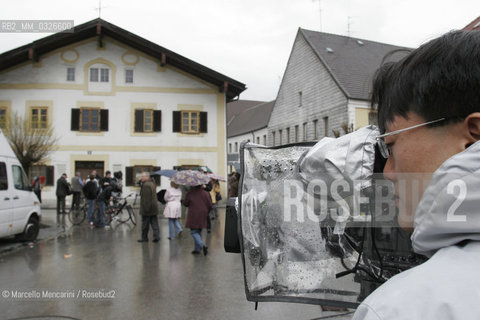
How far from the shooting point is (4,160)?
887cm

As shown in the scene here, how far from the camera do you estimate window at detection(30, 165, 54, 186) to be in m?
22.5

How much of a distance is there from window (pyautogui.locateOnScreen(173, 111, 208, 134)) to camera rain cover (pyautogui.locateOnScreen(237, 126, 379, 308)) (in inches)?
881

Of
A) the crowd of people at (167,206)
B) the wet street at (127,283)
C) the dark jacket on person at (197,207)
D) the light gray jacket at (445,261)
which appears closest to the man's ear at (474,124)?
the light gray jacket at (445,261)

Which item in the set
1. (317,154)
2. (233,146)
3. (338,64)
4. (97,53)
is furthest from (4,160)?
(233,146)

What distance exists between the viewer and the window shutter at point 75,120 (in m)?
23.1

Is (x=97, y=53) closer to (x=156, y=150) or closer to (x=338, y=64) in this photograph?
(x=156, y=150)

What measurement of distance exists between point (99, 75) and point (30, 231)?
15.9 metres

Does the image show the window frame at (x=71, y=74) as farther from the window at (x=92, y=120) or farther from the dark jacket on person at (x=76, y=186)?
the dark jacket on person at (x=76, y=186)

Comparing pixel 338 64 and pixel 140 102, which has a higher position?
pixel 338 64

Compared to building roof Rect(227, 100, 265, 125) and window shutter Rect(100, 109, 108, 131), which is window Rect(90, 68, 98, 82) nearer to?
window shutter Rect(100, 109, 108, 131)

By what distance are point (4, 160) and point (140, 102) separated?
50.7ft

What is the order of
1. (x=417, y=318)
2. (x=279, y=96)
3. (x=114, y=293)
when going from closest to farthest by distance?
(x=417, y=318)
(x=114, y=293)
(x=279, y=96)

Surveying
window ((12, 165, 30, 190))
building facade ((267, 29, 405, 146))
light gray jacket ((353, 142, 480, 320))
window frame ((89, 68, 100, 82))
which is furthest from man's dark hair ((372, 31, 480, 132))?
building facade ((267, 29, 405, 146))

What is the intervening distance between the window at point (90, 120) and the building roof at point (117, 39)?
13.5 feet
